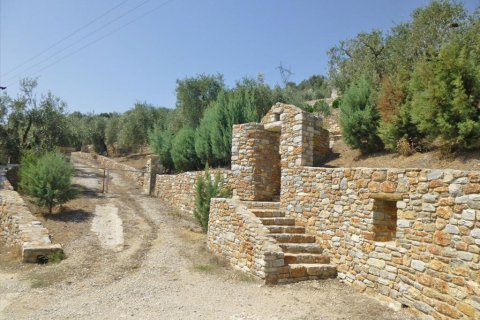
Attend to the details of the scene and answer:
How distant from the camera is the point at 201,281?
24.8 feet

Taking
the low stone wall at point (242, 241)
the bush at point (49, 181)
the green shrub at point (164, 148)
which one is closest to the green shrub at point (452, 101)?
the low stone wall at point (242, 241)

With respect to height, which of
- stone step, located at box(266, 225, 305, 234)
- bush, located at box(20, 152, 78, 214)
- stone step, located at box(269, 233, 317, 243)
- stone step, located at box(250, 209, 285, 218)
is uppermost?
bush, located at box(20, 152, 78, 214)

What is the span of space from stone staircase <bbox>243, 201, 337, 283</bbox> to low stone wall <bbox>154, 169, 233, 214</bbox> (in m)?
4.42

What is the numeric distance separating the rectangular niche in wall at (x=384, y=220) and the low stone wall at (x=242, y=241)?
6.34 feet

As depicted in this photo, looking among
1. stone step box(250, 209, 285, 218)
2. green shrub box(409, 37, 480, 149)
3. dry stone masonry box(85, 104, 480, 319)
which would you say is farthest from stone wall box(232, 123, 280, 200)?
green shrub box(409, 37, 480, 149)

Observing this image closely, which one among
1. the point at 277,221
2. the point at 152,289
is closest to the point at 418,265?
the point at 277,221

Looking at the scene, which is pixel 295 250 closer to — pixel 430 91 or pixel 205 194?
pixel 205 194

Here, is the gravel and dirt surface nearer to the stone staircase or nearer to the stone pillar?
the stone staircase

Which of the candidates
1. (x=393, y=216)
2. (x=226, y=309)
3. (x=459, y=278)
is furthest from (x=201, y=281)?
(x=459, y=278)

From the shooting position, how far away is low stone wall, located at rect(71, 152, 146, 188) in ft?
65.0

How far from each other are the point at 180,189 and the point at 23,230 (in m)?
6.38

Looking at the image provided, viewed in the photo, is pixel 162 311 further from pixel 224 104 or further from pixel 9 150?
pixel 9 150

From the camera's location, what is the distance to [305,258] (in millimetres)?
7824

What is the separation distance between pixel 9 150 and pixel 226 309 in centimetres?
1919
